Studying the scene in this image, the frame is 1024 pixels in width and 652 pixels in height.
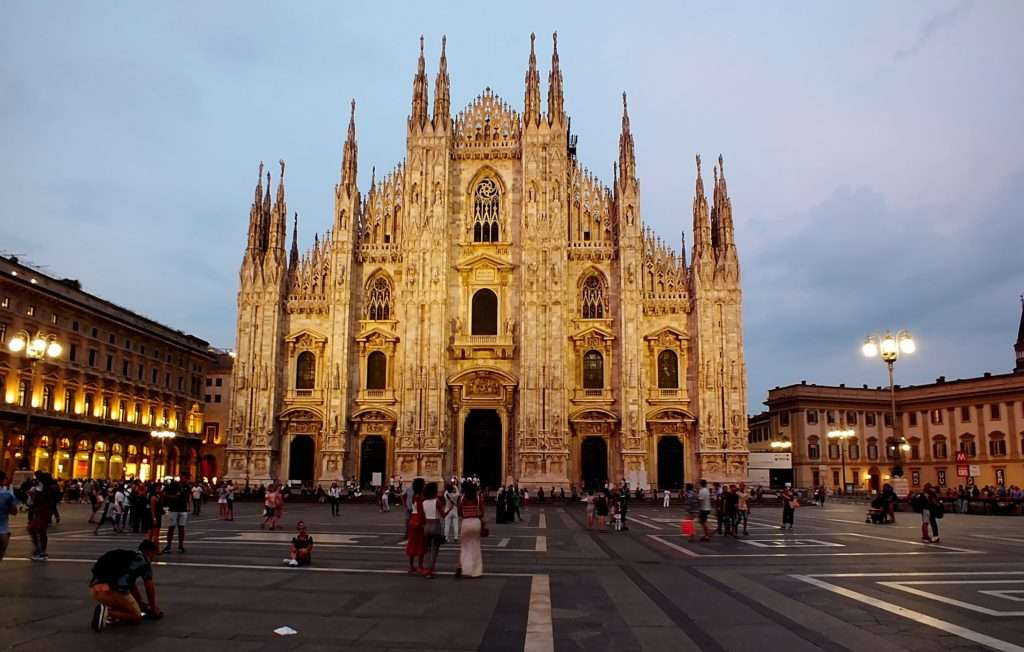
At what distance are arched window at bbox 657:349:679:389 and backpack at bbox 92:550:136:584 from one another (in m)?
40.3

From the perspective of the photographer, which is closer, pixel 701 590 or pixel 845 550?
pixel 701 590

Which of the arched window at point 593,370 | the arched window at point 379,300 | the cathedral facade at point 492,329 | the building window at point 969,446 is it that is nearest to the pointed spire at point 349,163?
the cathedral facade at point 492,329

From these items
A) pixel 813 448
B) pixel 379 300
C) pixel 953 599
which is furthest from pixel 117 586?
pixel 813 448

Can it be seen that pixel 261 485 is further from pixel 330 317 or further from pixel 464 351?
pixel 464 351

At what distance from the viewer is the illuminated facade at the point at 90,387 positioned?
44375 millimetres

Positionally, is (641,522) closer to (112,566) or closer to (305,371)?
(112,566)

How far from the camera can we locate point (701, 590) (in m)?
12.0

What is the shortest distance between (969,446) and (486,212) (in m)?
49.8

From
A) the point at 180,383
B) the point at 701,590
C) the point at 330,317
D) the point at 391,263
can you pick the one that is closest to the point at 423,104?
the point at 391,263

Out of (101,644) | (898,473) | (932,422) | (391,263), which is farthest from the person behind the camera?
(932,422)

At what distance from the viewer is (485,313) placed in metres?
48.5

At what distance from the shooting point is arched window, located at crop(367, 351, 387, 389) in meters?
48.1

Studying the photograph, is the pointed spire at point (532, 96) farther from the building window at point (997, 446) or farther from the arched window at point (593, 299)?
the building window at point (997, 446)

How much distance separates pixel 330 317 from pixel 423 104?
14718 mm
